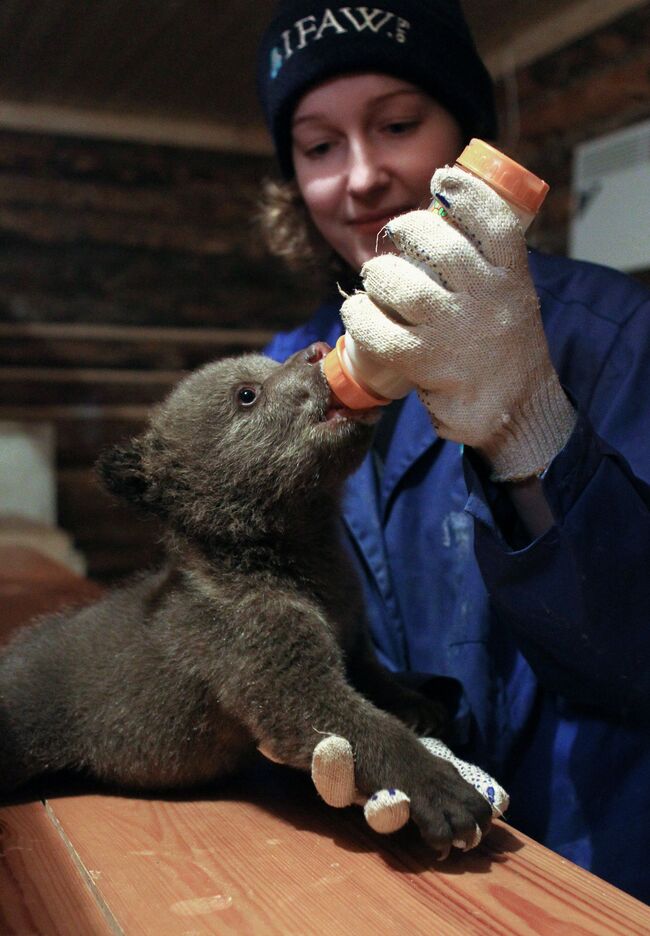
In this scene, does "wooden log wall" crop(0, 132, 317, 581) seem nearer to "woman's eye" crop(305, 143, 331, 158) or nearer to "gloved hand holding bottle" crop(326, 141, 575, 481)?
"woman's eye" crop(305, 143, 331, 158)

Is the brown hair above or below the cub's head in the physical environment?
above

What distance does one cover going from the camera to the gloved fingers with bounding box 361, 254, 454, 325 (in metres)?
1.25

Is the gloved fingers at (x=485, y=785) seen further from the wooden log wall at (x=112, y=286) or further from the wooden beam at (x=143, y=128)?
the wooden beam at (x=143, y=128)

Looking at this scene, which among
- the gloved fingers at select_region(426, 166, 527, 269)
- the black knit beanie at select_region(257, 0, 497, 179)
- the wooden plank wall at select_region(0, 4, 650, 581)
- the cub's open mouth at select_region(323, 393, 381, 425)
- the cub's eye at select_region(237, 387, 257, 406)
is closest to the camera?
the gloved fingers at select_region(426, 166, 527, 269)

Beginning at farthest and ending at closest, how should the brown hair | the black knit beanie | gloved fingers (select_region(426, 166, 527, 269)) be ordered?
the brown hair → the black knit beanie → gloved fingers (select_region(426, 166, 527, 269))

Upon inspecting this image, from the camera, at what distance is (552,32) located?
3973 mm

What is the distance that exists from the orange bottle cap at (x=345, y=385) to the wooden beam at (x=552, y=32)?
8.83ft

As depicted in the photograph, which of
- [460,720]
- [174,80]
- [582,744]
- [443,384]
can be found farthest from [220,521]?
[174,80]

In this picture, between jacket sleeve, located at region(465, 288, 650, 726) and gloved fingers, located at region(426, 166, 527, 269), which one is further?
jacket sleeve, located at region(465, 288, 650, 726)

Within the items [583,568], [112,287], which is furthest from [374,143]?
[112,287]

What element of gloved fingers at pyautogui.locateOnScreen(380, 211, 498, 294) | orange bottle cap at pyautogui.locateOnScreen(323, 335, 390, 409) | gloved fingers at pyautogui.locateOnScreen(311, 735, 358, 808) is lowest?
gloved fingers at pyautogui.locateOnScreen(311, 735, 358, 808)

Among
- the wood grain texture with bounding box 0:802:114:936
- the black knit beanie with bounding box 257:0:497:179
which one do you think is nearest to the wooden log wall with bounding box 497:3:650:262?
the black knit beanie with bounding box 257:0:497:179

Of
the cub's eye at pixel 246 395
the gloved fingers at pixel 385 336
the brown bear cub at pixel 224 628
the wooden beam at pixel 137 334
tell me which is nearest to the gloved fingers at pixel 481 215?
the gloved fingers at pixel 385 336

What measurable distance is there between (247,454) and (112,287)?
12.4 ft
